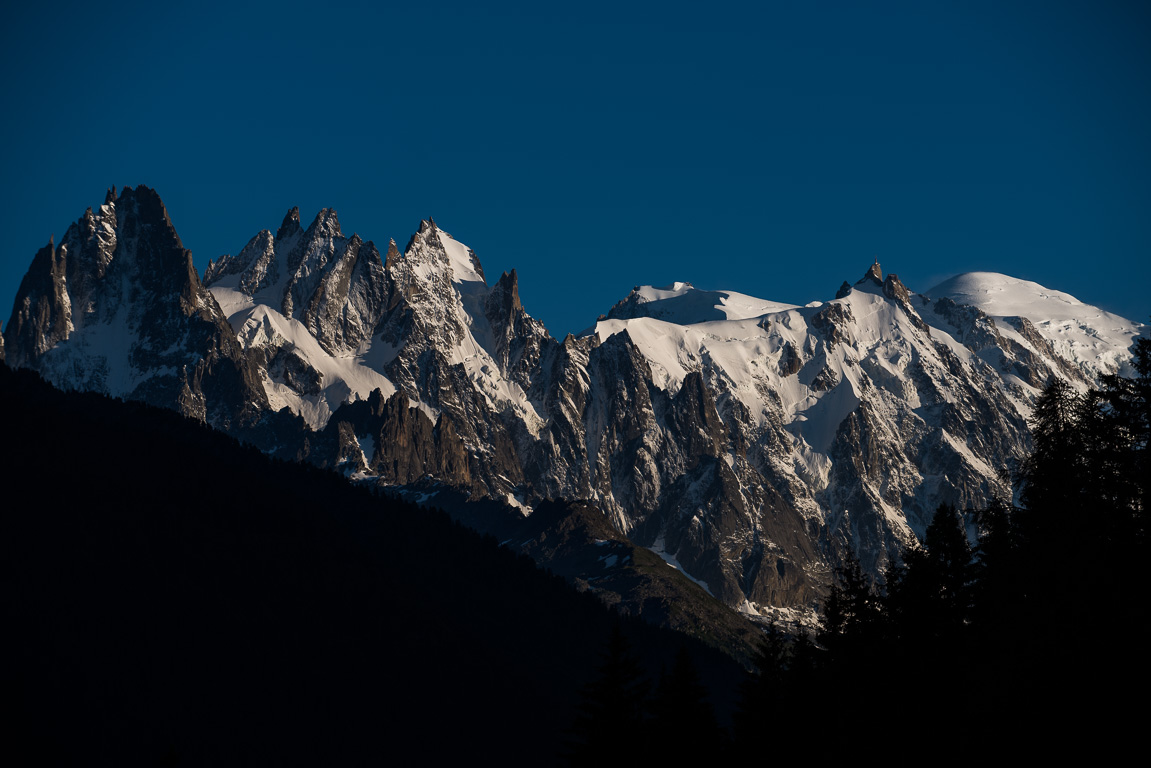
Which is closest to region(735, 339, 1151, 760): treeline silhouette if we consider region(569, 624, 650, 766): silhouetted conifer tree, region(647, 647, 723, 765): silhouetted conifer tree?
region(647, 647, 723, 765): silhouetted conifer tree

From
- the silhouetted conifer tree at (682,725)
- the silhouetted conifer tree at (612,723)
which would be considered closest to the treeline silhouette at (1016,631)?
the silhouetted conifer tree at (682,725)

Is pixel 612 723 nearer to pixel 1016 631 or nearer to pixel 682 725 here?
pixel 682 725

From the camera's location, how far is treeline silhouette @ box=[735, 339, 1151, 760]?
→ 39156 mm

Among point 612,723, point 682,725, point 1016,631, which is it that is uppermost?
point 1016,631

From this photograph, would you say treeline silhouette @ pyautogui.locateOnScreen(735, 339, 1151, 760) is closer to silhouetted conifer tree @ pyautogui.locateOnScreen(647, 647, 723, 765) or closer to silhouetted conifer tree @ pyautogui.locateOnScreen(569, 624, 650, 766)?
silhouetted conifer tree @ pyautogui.locateOnScreen(647, 647, 723, 765)

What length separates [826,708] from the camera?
5975 cm

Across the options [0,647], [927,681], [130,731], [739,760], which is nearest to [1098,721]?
[927,681]

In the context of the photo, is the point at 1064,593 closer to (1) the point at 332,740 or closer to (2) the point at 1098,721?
(2) the point at 1098,721

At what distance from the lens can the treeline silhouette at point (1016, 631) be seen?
3916 centimetres

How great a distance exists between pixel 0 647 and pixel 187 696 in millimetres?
27901

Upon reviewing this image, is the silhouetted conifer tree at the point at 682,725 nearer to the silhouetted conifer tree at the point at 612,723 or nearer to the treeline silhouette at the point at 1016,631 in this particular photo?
the silhouetted conifer tree at the point at 612,723

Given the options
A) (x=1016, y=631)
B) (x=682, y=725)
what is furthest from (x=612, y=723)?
(x=1016, y=631)

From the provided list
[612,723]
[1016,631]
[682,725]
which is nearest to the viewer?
[1016,631]

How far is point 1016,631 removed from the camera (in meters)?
44.3
